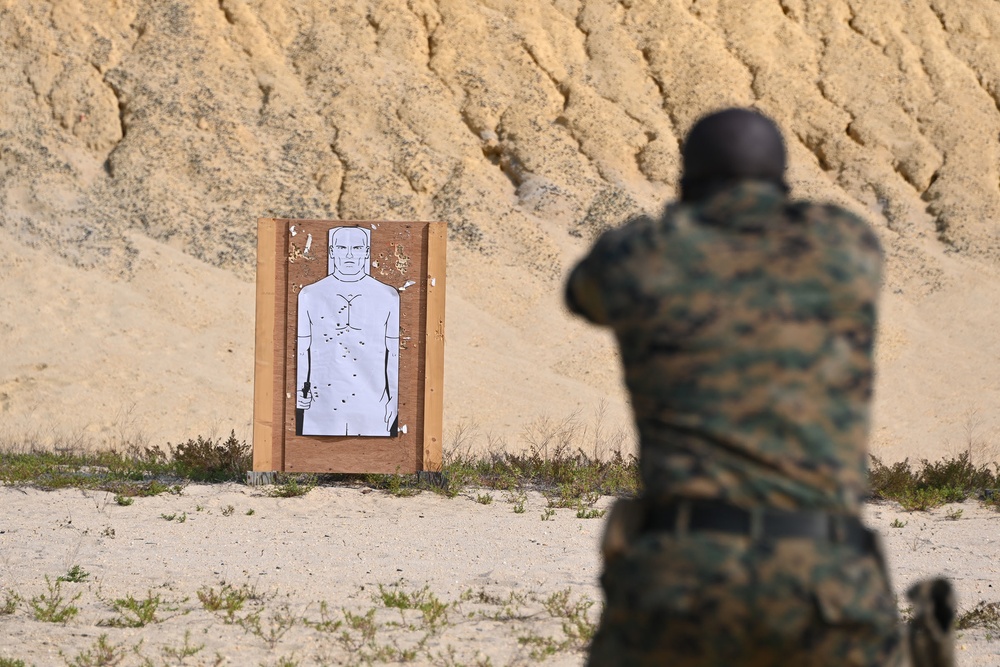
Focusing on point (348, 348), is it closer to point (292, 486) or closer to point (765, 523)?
point (292, 486)

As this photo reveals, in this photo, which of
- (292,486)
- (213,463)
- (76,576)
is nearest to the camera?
(76,576)

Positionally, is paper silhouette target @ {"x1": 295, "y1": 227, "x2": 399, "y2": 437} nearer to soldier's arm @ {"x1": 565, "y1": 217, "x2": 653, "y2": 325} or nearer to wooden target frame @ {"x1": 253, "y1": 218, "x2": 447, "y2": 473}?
wooden target frame @ {"x1": 253, "y1": 218, "x2": 447, "y2": 473}

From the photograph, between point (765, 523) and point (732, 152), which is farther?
point (732, 152)

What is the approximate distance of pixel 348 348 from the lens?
26.8ft

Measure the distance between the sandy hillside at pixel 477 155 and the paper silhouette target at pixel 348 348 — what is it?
238 inches

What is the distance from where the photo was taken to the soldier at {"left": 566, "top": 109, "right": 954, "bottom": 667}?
190cm

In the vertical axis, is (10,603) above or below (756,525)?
below

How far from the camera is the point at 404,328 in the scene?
8.22 metres

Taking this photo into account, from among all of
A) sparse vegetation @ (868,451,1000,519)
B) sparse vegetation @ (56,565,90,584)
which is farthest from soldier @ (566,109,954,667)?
sparse vegetation @ (868,451,1000,519)

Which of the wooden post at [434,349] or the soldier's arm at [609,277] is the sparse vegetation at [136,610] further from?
the soldier's arm at [609,277]

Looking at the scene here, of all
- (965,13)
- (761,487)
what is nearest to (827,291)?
(761,487)

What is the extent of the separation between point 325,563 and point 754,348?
178 inches

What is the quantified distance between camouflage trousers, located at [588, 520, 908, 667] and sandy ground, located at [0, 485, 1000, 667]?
2451mm

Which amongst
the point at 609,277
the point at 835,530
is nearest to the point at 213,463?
the point at 609,277
